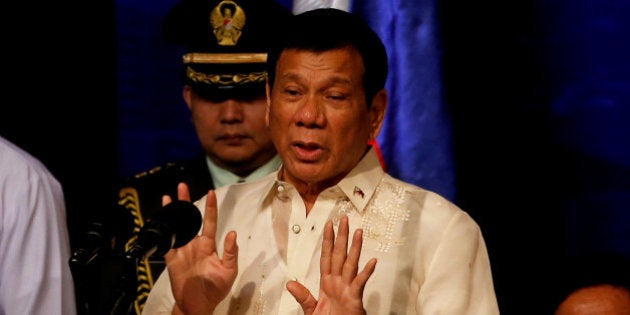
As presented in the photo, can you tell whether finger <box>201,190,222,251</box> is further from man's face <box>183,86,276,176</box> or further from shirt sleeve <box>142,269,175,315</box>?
man's face <box>183,86,276,176</box>

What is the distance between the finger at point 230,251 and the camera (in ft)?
8.63

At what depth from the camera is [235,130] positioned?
140 inches

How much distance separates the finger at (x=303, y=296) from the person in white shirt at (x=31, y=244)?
975 mm

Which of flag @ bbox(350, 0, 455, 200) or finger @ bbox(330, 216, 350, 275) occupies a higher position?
flag @ bbox(350, 0, 455, 200)

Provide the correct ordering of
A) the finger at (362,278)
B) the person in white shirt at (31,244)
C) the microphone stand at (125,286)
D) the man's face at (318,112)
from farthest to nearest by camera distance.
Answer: the person in white shirt at (31,244) → the man's face at (318,112) → the finger at (362,278) → the microphone stand at (125,286)

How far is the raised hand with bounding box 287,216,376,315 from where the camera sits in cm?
244

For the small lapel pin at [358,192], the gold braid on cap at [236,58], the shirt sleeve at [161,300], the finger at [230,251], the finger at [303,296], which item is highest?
the gold braid on cap at [236,58]

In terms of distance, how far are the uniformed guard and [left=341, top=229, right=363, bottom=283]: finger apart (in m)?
1.17

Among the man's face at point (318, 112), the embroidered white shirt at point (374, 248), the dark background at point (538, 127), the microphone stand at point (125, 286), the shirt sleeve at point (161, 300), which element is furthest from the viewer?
the dark background at point (538, 127)

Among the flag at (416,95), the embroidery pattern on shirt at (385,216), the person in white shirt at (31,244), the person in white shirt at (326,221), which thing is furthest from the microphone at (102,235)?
the flag at (416,95)

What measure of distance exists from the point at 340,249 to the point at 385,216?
0.30m

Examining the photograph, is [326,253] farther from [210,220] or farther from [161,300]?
[161,300]

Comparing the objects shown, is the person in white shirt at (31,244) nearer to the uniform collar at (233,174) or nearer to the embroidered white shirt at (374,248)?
the embroidered white shirt at (374,248)

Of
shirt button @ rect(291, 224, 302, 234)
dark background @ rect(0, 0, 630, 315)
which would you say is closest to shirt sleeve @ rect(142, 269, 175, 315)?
shirt button @ rect(291, 224, 302, 234)
